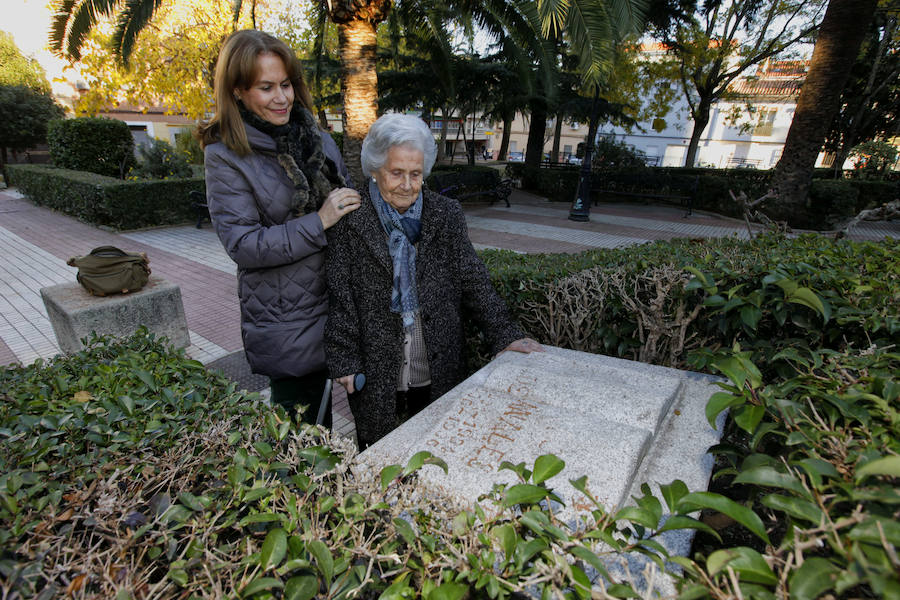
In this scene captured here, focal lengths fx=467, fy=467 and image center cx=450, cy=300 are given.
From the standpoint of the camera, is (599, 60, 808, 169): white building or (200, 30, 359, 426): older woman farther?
(599, 60, 808, 169): white building

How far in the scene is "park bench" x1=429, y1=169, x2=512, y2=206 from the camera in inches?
523

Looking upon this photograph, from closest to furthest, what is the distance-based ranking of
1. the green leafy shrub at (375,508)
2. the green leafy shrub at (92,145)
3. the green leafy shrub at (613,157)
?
the green leafy shrub at (375,508) < the green leafy shrub at (92,145) < the green leafy shrub at (613,157)

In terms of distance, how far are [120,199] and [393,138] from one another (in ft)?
36.0

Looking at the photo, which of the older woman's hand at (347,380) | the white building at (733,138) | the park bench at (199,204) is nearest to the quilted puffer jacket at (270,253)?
the older woman's hand at (347,380)

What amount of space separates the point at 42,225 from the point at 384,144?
41.8 feet

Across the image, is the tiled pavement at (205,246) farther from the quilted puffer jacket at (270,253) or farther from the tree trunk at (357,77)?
the tree trunk at (357,77)

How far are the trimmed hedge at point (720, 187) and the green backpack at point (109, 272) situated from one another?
13076 millimetres

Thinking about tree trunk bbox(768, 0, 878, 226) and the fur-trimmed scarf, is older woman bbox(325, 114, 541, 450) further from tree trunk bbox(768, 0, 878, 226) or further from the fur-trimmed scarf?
tree trunk bbox(768, 0, 878, 226)

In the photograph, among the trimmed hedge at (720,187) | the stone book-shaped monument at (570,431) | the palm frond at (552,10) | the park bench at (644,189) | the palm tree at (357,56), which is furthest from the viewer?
the park bench at (644,189)

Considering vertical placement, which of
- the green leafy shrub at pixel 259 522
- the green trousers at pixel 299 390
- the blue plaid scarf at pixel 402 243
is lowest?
the green trousers at pixel 299 390

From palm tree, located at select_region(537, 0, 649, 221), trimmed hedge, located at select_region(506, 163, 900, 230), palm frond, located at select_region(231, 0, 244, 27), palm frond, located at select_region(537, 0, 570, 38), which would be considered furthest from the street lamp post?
palm frond, located at select_region(231, 0, 244, 27)

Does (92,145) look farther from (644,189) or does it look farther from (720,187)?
(720,187)

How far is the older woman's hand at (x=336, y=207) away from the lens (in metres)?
1.93

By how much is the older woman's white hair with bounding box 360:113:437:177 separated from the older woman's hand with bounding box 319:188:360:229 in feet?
0.53
